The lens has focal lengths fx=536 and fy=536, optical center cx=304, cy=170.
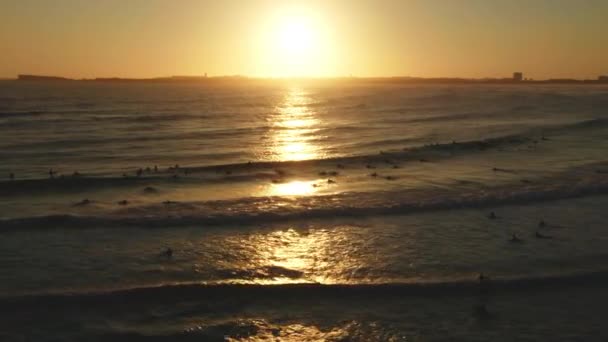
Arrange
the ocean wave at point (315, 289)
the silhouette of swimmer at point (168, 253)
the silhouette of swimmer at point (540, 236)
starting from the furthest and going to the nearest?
the silhouette of swimmer at point (540, 236)
the silhouette of swimmer at point (168, 253)
the ocean wave at point (315, 289)

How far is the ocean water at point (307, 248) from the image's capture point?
22.5ft

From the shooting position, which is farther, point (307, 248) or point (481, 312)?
point (307, 248)

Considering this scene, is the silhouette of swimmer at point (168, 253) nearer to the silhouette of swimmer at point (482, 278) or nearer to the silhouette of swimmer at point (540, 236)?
the silhouette of swimmer at point (482, 278)

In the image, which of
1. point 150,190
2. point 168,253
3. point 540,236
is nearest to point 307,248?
point 168,253

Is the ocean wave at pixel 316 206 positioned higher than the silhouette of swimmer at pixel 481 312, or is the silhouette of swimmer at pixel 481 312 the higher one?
the ocean wave at pixel 316 206

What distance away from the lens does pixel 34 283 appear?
26.8 feet

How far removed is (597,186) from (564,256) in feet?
22.8

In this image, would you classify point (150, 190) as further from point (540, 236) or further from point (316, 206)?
point (540, 236)

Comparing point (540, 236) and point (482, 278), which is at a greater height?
point (540, 236)

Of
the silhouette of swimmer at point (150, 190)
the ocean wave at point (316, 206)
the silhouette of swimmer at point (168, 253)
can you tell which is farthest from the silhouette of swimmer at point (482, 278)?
the silhouette of swimmer at point (150, 190)

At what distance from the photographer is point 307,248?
9.87 meters

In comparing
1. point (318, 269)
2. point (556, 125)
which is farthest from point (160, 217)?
point (556, 125)

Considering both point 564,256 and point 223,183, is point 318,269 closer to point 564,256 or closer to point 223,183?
point 564,256

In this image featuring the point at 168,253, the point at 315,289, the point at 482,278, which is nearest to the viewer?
the point at 315,289
